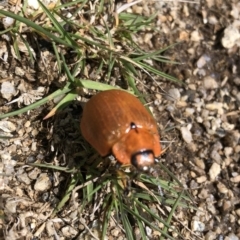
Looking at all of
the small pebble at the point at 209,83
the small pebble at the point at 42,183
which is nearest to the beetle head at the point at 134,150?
the small pebble at the point at 42,183

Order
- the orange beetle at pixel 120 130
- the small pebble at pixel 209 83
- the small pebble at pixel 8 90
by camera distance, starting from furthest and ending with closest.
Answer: the small pebble at pixel 209 83 → the small pebble at pixel 8 90 → the orange beetle at pixel 120 130

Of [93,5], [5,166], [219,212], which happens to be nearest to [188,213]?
[219,212]

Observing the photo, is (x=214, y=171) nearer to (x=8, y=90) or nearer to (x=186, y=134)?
(x=186, y=134)

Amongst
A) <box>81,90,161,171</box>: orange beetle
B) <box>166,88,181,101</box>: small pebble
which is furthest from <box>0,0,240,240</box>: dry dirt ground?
<box>81,90,161,171</box>: orange beetle

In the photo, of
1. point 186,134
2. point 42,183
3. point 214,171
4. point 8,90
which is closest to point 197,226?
point 214,171

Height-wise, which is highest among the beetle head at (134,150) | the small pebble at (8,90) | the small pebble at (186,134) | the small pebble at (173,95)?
the small pebble at (8,90)

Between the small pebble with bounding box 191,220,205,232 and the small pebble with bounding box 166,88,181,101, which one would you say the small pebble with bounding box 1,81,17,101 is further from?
the small pebble with bounding box 191,220,205,232

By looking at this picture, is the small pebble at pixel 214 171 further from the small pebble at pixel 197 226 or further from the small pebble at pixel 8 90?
the small pebble at pixel 8 90
